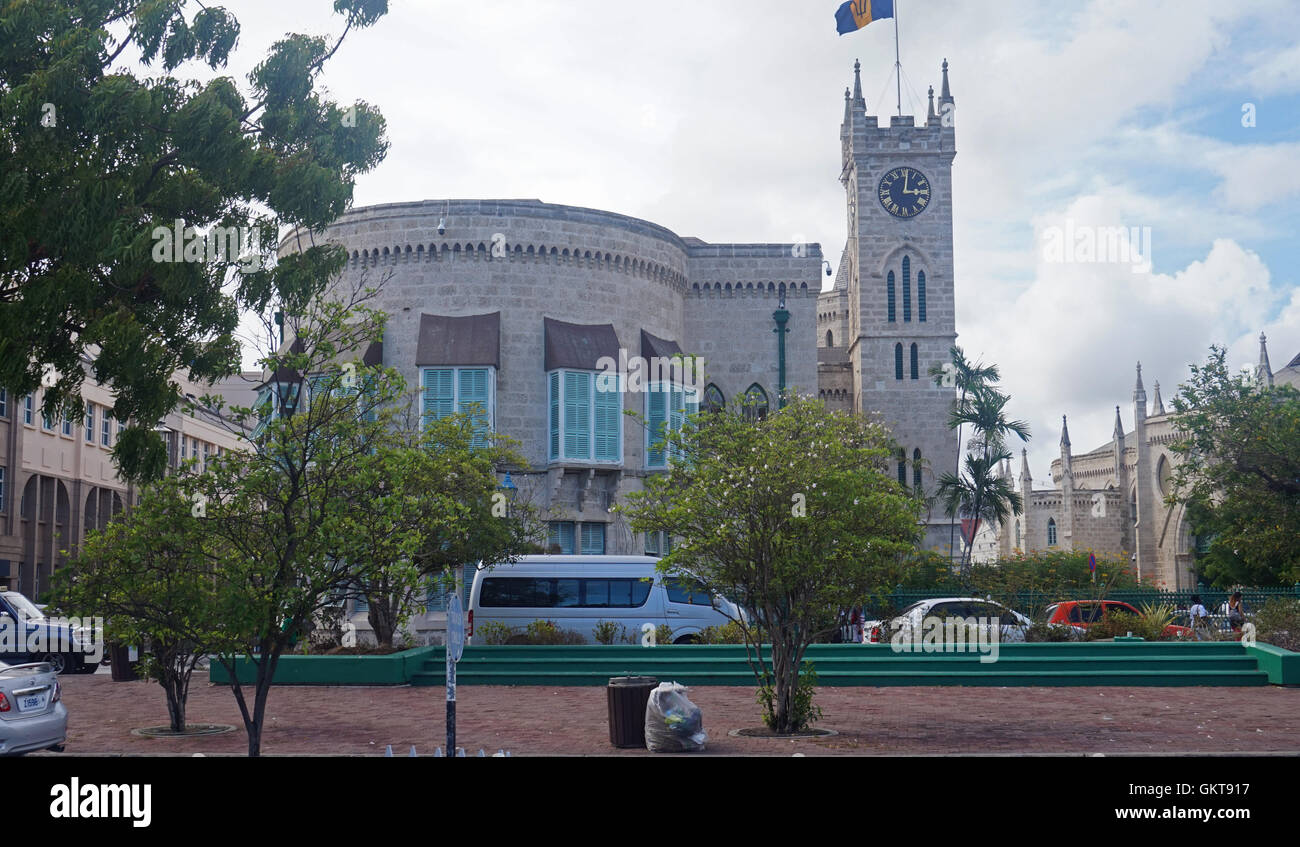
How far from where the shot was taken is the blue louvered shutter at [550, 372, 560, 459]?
113ft

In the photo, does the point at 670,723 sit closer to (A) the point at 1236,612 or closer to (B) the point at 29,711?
(B) the point at 29,711

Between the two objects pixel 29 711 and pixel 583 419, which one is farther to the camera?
pixel 583 419

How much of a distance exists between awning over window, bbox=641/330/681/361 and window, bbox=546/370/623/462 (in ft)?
5.72

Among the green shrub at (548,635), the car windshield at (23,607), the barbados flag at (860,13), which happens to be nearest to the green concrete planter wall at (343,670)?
the green shrub at (548,635)

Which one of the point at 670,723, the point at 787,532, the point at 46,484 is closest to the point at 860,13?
the point at 787,532

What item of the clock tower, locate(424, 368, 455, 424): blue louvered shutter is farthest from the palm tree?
locate(424, 368, 455, 424): blue louvered shutter

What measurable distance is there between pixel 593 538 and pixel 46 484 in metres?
20.1

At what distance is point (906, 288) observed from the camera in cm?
4547

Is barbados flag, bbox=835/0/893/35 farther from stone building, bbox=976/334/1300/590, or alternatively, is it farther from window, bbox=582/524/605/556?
stone building, bbox=976/334/1300/590
